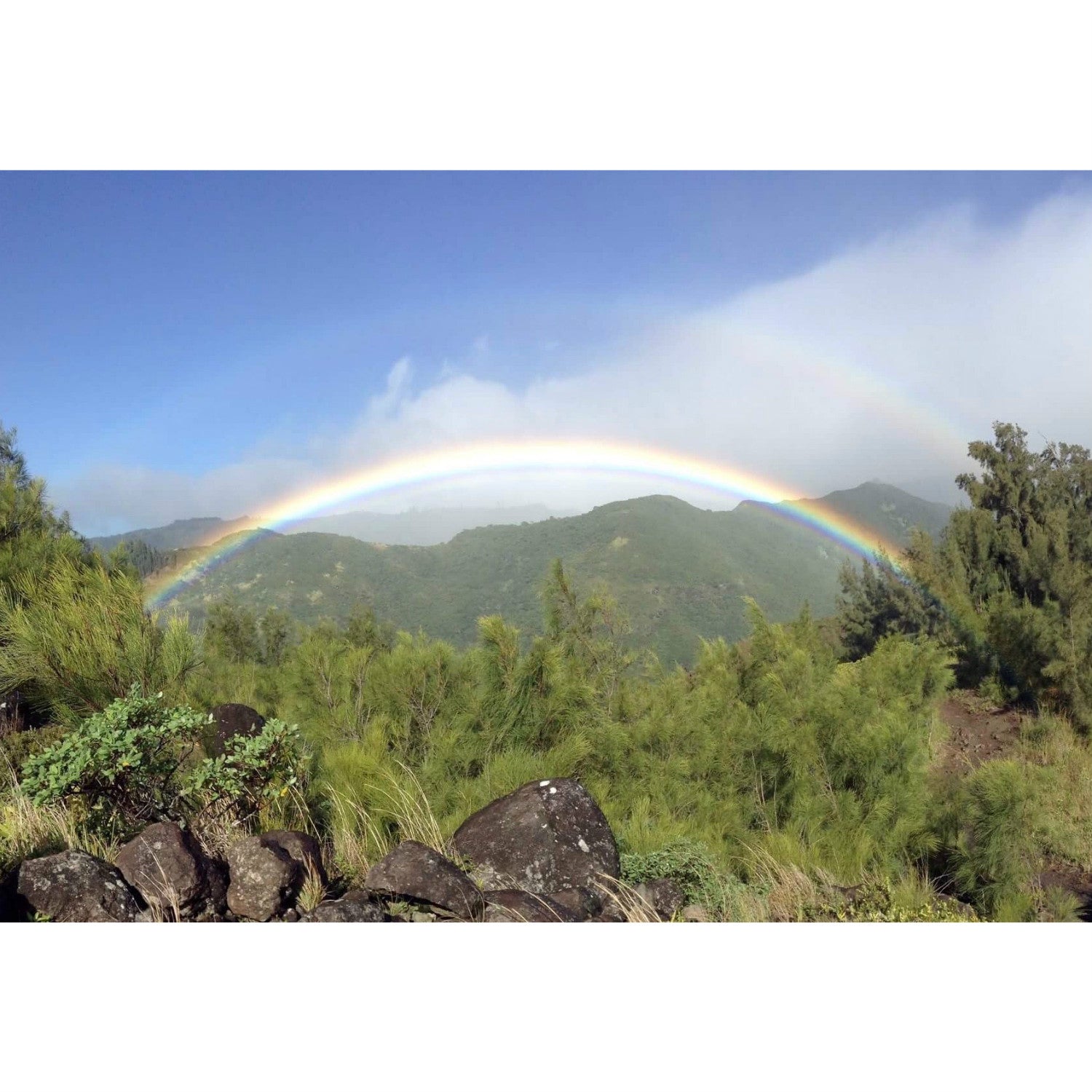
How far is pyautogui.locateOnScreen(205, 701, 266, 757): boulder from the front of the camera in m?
4.05

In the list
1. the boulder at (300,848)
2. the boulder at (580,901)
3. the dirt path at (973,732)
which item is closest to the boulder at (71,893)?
the boulder at (300,848)

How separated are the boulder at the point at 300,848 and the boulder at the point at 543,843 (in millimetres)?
642

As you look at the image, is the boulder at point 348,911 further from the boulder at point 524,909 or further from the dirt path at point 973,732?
the dirt path at point 973,732

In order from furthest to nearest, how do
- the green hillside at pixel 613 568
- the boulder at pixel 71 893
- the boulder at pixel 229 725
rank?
the green hillside at pixel 613 568 < the boulder at pixel 229 725 < the boulder at pixel 71 893

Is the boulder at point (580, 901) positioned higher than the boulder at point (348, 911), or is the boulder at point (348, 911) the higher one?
the boulder at point (348, 911)

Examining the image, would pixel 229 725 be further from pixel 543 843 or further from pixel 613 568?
pixel 613 568

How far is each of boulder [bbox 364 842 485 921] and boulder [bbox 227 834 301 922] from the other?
12.9 inches

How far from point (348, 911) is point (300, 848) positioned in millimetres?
384

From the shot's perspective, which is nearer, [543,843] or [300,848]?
[300,848]

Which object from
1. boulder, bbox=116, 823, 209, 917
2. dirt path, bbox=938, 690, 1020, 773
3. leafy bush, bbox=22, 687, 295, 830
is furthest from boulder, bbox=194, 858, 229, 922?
dirt path, bbox=938, 690, 1020, 773

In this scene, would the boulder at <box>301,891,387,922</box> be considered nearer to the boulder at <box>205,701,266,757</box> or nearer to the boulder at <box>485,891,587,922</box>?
the boulder at <box>485,891,587,922</box>

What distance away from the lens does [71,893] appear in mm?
2842

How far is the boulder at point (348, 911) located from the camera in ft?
9.61

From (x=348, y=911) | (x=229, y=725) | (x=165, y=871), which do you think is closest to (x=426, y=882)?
(x=348, y=911)
